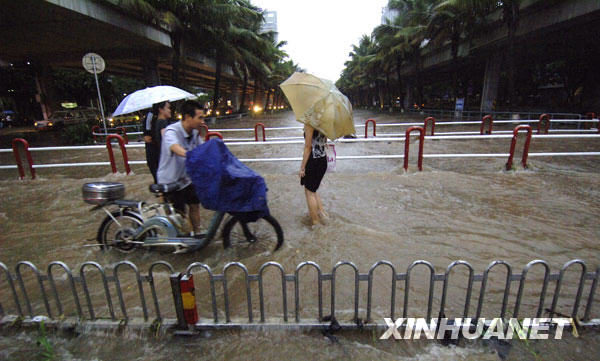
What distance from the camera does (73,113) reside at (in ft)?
69.6

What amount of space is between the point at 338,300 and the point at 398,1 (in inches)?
1267

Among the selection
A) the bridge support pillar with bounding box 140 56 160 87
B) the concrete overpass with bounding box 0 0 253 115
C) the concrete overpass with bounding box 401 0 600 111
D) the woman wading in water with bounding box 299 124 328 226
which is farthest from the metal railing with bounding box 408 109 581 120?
the bridge support pillar with bounding box 140 56 160 87

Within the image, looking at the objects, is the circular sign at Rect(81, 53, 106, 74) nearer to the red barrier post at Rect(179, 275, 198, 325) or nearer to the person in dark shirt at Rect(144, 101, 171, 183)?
the person in dark shirt at Rect(144, 101, 171, 183)

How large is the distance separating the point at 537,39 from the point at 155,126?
24.9 metres

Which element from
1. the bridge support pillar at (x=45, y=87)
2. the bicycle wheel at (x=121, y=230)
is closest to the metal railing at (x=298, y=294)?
the bicycle wheel at (x=121, y=230)

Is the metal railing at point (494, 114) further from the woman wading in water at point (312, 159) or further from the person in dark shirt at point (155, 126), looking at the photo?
the person in dark shirt at point (155, 126)

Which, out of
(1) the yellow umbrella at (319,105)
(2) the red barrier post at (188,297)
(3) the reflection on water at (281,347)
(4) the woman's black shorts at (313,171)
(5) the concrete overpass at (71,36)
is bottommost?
(3) the reflection on water at (281,347)

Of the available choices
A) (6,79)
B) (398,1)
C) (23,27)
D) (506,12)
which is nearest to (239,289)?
(23,27)

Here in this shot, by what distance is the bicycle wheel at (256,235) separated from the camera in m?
3.68

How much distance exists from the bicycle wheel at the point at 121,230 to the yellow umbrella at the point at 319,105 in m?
2.33

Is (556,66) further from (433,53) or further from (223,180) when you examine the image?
(223,180)

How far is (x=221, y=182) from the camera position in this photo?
127 inches

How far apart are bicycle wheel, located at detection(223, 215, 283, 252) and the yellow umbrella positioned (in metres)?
1.25

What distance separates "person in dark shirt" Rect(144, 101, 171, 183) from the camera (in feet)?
14.0
